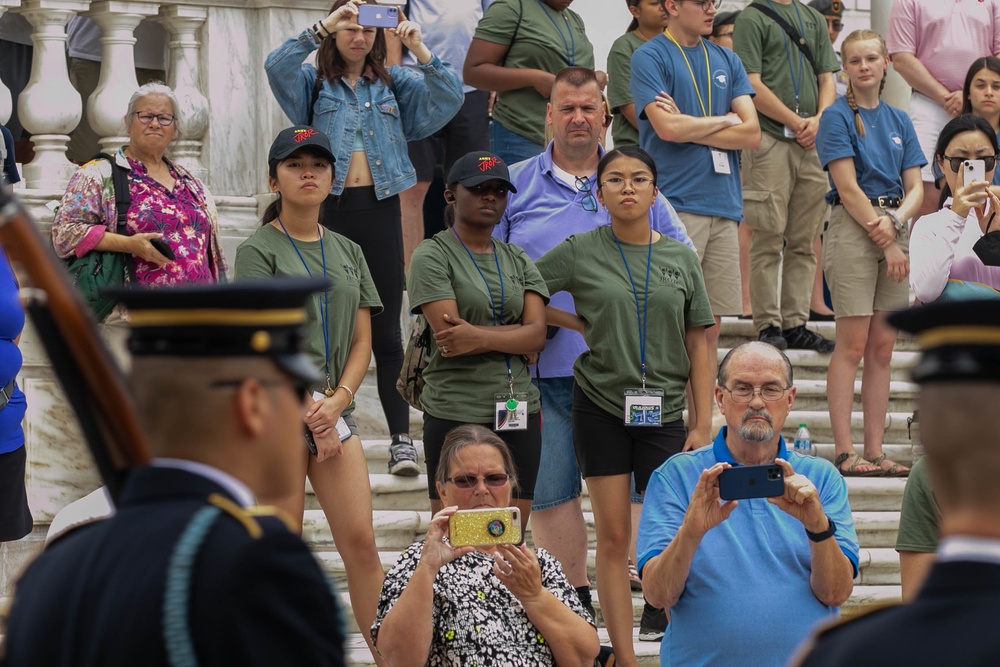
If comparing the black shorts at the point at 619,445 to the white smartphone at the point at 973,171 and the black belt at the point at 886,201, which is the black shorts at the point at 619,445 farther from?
the black belt at the point at 886,201

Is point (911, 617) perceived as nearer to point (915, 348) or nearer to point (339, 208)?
point (339, 208)

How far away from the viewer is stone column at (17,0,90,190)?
7.33 meters

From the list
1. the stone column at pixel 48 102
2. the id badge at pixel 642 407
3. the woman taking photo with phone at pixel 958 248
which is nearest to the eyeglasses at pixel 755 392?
the id badge at pixel 642 407

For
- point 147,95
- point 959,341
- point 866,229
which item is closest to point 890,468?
point 866,229

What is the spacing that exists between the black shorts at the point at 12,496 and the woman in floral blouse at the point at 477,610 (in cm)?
161

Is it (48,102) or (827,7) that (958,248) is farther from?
(48,102)

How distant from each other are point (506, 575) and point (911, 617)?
2.63 metres

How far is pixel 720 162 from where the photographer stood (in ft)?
24.6

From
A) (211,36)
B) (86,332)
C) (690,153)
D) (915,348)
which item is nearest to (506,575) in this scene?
(86,332)

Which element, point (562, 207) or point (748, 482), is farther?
point (562, 207)

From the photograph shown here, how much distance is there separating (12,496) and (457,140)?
10.2 feet

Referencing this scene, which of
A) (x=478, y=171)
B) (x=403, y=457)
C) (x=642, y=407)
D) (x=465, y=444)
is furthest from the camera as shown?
(x=403, y=457)

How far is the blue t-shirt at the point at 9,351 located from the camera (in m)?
5.61

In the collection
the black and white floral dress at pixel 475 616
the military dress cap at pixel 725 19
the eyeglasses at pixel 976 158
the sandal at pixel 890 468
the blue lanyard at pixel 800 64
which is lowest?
the sandal at pixel 890 468
